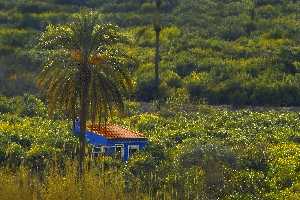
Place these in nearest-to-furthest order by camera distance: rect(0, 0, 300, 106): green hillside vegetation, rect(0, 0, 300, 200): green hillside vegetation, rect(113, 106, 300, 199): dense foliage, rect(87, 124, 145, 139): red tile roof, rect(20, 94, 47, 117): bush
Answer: rect(0, 0, 300, 200): green hillside vegetation, rect(113, 106, 300, 199): dense foliage, rect(87, 124, 145, 139): red tile roof, rect(20, 94, 47, 117): bush, rect(0, 0, 300, 106): green hillside vegetation

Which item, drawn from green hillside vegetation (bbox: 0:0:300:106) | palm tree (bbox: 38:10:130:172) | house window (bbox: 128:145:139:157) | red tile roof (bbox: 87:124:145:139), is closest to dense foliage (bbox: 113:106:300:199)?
house window (bbox: 128:145:139:157)

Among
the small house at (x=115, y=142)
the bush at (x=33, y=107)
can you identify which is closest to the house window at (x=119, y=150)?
the small house at (x=115, y=142)

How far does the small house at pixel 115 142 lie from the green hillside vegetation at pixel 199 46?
16.8 meters

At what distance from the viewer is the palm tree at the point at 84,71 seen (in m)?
25.2

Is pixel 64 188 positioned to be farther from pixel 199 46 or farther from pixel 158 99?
pixel 199 46

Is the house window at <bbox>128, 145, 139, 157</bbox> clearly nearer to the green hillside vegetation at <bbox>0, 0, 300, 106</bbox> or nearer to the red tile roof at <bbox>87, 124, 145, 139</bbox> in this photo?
the red tile roof at <bbox>87, 124, 145, 139</bbox>

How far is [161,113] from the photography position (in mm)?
46188

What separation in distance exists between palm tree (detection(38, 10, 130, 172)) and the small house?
5.54m

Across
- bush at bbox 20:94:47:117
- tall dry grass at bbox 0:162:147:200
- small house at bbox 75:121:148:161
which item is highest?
tall dry grass at bbox 0:162:147:200

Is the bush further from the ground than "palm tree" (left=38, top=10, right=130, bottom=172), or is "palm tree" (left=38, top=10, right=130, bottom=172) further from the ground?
"palm tree" (left=38, top=10, right=130, bottom=172)

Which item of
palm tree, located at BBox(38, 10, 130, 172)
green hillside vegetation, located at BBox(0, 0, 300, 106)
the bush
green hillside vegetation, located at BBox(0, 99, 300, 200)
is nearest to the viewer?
green hillside vegetation, located at BBox(0, 99, 300, 200)

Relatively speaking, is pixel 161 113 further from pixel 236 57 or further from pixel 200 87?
pixel 236 57

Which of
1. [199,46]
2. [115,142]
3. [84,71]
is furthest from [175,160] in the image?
[199,46]

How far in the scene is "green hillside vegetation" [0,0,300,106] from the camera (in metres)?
53.9
